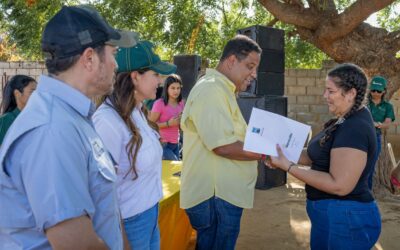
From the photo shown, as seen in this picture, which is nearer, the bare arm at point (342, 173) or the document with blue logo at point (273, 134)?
the bare arm at point (342, 173)

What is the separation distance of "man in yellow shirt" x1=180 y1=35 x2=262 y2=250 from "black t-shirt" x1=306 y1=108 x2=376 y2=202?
0.33 meters

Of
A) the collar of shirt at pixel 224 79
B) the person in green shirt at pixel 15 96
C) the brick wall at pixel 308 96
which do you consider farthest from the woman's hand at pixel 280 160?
the brick wall at pixel 308 96

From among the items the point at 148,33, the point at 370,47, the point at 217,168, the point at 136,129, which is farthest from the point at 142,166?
the point at 148,33

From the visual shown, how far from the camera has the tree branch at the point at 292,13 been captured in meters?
6.05

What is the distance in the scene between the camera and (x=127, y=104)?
5.95 ft

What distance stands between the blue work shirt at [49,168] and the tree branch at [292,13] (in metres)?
5.38

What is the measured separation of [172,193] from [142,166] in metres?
1.47

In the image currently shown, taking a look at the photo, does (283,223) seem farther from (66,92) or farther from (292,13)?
(66,92)

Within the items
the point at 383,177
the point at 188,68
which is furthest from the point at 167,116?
the point at 383,177

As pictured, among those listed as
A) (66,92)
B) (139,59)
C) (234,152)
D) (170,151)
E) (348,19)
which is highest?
(348,19)

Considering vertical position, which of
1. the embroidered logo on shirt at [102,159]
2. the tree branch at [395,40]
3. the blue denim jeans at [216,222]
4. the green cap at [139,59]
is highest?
the tree branch at [395,40]

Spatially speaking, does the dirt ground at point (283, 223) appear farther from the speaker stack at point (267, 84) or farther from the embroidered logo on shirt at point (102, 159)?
the embroidered logo on shirt at point (102, 159)

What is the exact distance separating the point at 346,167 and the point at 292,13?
4.45 m

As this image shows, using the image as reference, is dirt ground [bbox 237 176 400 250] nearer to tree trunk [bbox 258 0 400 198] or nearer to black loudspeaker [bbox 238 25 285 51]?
tree trunk [bbox 258 0 400 198]
